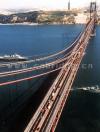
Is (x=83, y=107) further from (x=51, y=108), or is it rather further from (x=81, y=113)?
(x=51, y=108)

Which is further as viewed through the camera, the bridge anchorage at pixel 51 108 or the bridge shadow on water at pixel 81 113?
the bridge shadow on water at pixel 81 113

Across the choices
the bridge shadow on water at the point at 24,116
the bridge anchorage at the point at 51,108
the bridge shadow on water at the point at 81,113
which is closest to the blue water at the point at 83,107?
the bridge shadow on water at the point at 81,113

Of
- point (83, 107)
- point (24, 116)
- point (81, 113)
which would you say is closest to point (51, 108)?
point (24, 116)

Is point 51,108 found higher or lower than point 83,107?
higher

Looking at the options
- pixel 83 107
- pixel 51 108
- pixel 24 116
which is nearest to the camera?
pixel 51 108

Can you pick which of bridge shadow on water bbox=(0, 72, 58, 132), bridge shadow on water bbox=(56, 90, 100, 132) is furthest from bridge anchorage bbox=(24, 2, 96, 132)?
bridge shadow on water bbox=(0, 72, 58, 132)

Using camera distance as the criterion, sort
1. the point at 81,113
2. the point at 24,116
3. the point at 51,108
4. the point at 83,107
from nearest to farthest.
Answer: the point at 51,108 < the point at 24,116 < the point at 81,113 < the point at 83,107

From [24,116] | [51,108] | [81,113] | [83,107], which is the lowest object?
[81,113]

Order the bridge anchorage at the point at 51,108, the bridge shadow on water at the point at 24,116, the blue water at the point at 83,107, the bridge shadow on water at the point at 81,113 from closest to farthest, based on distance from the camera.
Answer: the bridge anchorage at the point at 51,108 → the bridge shadow on water at the point at 24,116 → the bridge shadow on water at the point at 81,113 → the blue water at the point at 83,107

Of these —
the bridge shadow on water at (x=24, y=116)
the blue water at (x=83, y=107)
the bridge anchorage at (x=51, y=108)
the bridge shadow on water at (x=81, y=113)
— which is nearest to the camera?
the bridge anchorage at (x=51, y=108)

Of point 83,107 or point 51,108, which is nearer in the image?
point 51,108

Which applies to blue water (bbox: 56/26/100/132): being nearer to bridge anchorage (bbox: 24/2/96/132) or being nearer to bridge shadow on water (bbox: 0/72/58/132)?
bridge anchorage (bbox: 24/2/96/132)

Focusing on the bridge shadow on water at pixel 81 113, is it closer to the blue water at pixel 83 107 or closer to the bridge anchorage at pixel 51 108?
the blue water at pixel 83 107
